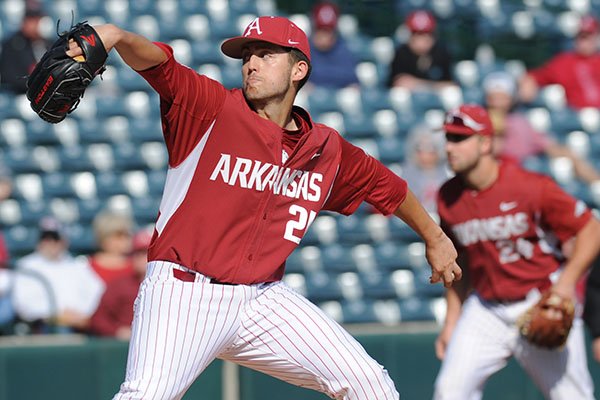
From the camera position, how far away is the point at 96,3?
1080 centimetres

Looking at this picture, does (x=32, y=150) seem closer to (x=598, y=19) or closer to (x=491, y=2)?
(x=491, y=2)

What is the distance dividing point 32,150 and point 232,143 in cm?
590

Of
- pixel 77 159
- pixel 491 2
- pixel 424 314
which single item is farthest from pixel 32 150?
pixel 491 2

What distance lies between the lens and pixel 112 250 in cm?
834

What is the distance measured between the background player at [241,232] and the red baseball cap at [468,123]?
55.7 inches

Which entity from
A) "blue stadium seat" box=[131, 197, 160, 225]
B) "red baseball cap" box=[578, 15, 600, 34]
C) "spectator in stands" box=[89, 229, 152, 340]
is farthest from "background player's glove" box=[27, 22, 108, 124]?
"red baseball cap" box=[578, 15, 600, 34]

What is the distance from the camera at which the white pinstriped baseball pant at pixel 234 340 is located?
4145 millimetres

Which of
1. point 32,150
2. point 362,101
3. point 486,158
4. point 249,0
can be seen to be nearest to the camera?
point 486,158

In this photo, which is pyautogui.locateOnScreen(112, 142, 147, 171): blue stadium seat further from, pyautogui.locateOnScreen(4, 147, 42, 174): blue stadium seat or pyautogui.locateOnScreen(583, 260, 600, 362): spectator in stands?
pyautogui.locateOnScreen(583, 260, 600, 362): spectator in stands

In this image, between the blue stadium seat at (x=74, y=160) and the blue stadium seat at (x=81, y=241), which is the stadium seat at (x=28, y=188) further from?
the blue stadium seat at (x=81, y=241)

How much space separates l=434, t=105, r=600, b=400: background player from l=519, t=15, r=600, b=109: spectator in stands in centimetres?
461

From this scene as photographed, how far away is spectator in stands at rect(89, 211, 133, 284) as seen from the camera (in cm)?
829

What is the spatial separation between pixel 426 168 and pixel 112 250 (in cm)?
252

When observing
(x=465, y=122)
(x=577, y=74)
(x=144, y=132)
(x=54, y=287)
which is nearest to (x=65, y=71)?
(x=465, y=122)
